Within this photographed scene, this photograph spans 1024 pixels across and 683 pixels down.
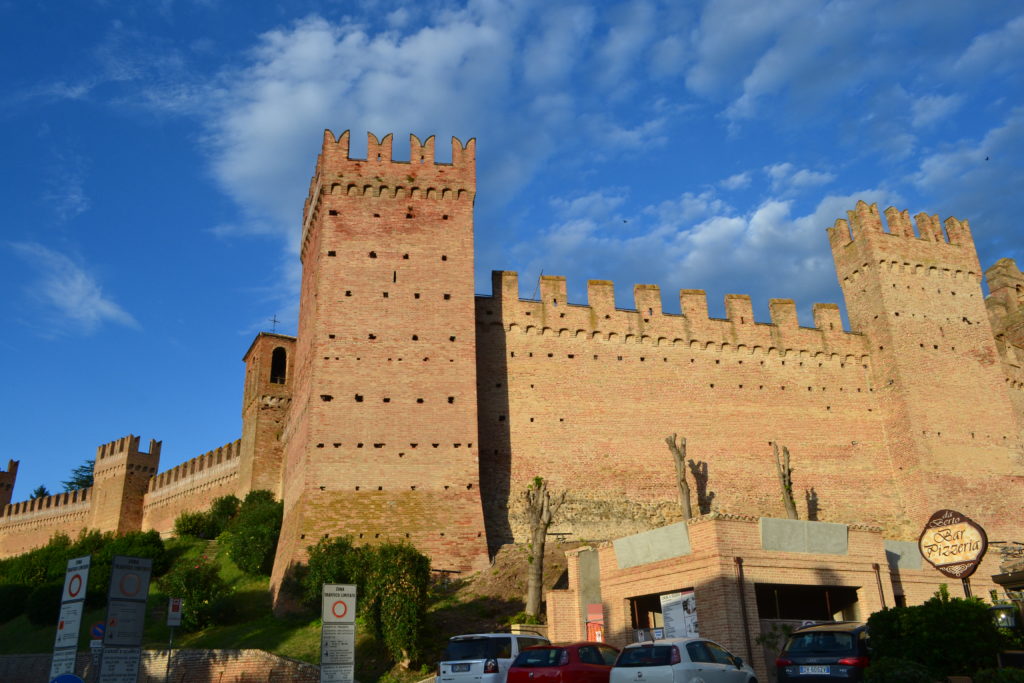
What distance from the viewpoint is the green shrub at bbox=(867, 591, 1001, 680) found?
38.8 ft

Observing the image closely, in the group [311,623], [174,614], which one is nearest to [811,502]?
[311,623]

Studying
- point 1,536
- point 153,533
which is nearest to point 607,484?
point 153,533

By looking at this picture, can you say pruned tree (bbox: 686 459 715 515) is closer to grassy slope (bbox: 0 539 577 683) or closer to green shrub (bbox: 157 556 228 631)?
grassy slope (bbox: 0 539 577 683)

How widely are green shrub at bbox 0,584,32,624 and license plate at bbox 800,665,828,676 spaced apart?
94.3 ft

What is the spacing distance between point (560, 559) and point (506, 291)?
9918 millimetres

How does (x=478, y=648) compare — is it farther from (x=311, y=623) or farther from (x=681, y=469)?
(x=681, y=469)

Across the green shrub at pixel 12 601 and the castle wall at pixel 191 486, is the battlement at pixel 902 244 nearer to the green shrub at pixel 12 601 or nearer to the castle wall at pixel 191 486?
the castle wall at pixel 191 486

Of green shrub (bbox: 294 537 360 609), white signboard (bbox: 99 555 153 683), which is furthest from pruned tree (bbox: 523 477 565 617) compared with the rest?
white signboard (bbox: 99 555 153 683)

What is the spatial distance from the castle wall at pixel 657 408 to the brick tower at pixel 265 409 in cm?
1059

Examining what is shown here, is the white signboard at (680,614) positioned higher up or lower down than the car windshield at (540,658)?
higher up

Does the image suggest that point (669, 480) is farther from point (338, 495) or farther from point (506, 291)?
point (338, 495)

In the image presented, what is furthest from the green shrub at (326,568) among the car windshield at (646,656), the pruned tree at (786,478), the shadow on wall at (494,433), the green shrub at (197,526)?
the pruned tree at (786,478)

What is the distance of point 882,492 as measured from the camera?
104 feet

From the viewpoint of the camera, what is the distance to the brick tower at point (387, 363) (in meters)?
24.8
